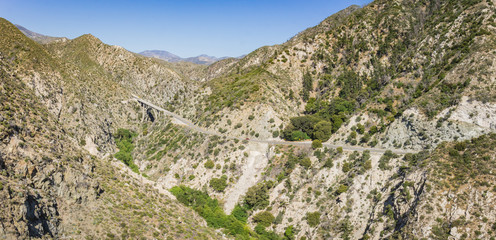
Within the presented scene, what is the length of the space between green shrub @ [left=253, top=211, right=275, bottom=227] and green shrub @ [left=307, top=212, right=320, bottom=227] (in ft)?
23.4

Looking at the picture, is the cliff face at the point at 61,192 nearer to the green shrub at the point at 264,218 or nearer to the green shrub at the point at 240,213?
the green shrub at the point at 240,213

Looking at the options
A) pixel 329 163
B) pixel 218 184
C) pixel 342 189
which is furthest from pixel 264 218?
pixel 329 163

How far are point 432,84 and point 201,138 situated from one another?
5460 cm

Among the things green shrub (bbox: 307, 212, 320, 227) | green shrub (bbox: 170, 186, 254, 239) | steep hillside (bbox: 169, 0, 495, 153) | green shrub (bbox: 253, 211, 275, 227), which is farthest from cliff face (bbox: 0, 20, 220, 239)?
steep hillside (bbox: 169, 0, 495, 153)

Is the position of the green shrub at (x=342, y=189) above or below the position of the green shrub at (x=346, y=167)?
below

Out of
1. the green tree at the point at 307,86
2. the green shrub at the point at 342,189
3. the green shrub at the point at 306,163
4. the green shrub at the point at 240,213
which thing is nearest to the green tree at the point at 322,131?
the green shrub at the point at 306,163

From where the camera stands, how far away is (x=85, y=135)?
7169 cm

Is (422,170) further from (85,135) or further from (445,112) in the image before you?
(85,135)

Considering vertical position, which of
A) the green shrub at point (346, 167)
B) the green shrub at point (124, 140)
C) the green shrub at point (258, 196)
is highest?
the green shrub at point (124, 140)

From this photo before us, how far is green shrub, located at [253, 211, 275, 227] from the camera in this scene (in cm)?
5200

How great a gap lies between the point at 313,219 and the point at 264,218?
356 inches

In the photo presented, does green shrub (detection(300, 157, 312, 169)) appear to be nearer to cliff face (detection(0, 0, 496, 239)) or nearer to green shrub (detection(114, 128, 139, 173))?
cliff face (detection(0, 0, 496, 239))

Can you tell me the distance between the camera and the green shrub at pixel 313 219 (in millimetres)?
47938

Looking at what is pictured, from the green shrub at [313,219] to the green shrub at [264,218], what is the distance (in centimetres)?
714
